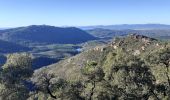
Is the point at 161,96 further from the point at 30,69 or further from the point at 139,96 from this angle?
the point at 30,69

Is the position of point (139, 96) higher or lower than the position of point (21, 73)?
lower

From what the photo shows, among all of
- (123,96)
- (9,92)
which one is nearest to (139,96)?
(123,96)

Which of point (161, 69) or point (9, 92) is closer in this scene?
point (9, 92)

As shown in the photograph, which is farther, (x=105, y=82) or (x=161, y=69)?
(x=161, y=69)

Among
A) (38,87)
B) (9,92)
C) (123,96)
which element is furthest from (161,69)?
(9,92)

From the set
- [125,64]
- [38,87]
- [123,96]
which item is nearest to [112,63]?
[125,64]

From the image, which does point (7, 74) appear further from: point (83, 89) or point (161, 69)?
point (161, 69)

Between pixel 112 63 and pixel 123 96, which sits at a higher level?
pixel 112 63

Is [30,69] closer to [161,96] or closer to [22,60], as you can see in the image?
[22,60]
